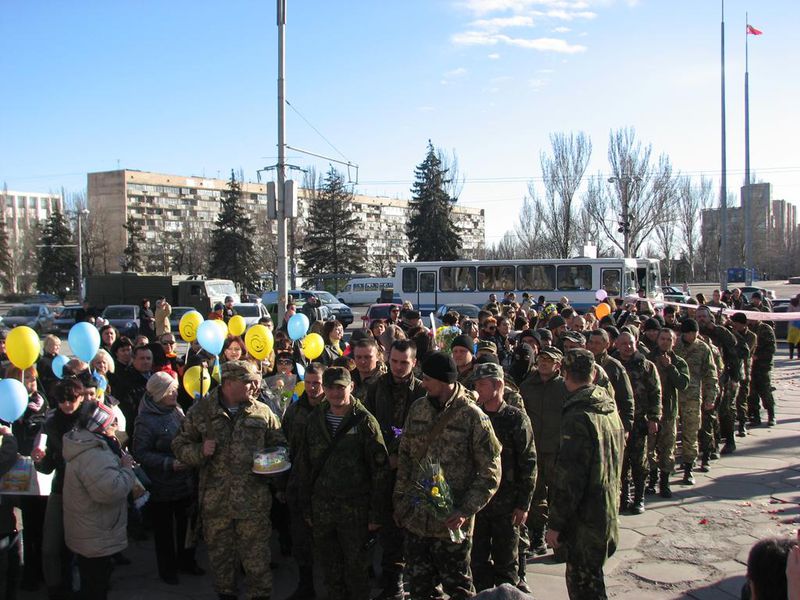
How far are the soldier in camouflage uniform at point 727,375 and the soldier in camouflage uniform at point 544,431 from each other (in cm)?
443

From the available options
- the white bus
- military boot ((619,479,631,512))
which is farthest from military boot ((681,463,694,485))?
the white bus

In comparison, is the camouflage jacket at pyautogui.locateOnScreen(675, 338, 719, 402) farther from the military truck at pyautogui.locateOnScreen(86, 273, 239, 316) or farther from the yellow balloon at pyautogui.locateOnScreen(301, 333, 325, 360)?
the military truck at pyautogui.locateOnScreen(86, 273, 239, 316)

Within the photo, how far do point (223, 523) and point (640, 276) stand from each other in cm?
2567

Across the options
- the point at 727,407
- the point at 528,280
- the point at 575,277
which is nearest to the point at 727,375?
the point at 727,407

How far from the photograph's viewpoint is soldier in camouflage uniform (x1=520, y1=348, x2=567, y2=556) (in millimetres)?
5988

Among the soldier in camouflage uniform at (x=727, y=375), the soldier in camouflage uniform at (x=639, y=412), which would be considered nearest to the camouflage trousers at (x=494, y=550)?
the soldier in camouflage uniform at (x=639, y=412)

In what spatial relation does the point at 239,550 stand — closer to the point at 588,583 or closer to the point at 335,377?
the point at 335,377

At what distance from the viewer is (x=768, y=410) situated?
1111 cm

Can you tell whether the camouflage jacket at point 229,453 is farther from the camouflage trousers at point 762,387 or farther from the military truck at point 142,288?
the military truck at point 142,288

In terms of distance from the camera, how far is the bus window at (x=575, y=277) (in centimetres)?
2681

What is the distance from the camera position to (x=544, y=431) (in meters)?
6.04

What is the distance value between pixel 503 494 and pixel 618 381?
7.98 ft

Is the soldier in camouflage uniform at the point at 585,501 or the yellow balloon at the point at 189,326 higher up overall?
the yellow balloon at the point at 189,326

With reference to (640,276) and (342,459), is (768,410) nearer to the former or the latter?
(342,459)
